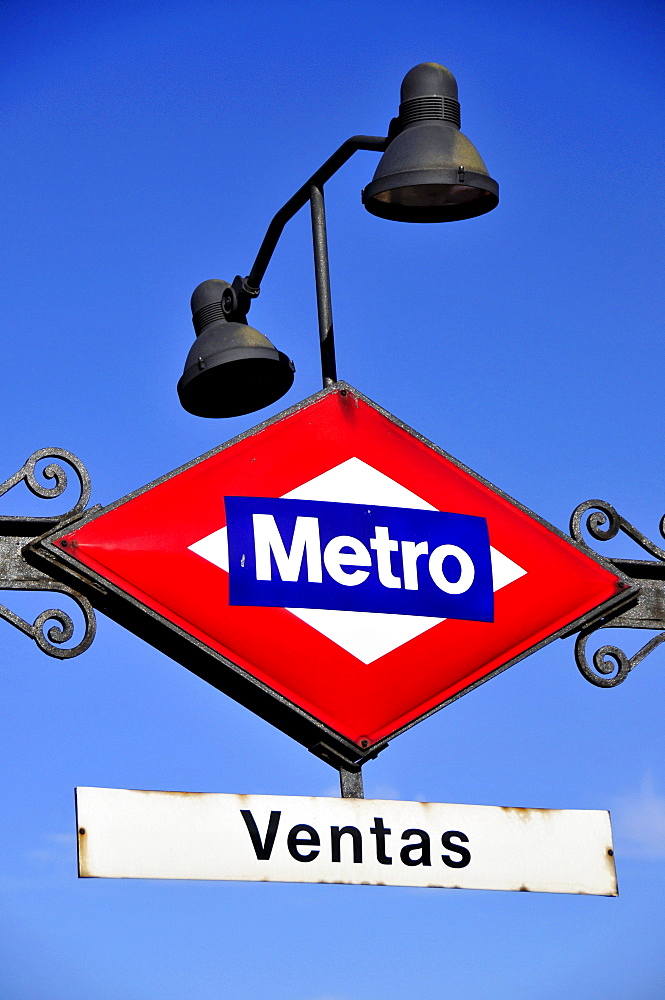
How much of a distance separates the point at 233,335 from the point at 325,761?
198cm

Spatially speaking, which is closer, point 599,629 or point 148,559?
point 148,559

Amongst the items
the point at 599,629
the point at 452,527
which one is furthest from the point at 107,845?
the point at 599,629

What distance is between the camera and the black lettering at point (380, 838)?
17.2ft

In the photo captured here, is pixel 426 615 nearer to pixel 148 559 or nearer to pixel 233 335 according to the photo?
pixel 148 559

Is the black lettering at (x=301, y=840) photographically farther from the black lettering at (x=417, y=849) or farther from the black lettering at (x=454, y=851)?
the black lettering at (x=454, y=851)

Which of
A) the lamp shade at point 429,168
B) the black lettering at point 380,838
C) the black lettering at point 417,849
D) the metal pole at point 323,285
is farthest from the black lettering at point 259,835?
the lamp shade at point 429,168

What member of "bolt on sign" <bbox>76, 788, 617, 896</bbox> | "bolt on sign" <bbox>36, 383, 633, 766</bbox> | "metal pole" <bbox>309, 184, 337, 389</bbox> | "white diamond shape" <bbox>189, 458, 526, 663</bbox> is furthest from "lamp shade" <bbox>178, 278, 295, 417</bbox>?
"bolt on sign" <bbox>76, 788, 617, 896</bbox>

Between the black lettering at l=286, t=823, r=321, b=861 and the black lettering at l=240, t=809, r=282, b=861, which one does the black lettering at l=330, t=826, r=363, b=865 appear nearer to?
the black lettering at l=286, t=823, r=321, b=861

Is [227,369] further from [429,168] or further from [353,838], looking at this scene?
[353,838]

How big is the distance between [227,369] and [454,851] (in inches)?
95.8

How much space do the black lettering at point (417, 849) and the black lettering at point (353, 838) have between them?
14 cm

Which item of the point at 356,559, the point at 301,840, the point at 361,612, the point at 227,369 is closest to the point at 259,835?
the point at 301,840

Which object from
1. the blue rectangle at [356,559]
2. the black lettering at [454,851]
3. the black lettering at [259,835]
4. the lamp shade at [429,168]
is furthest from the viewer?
the lamp shade at [429,168]

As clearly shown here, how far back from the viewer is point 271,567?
5855mm
